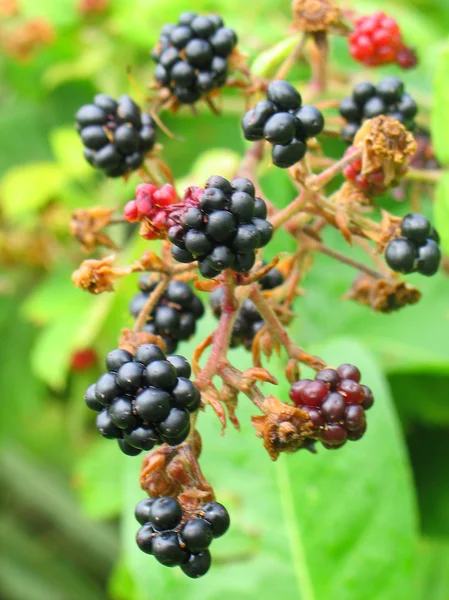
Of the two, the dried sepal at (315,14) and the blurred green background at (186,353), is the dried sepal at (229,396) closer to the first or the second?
the blurred green background at (186,353)

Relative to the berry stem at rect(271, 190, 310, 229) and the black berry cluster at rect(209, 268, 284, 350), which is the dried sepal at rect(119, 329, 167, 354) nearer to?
the black berry cluster at rect(209, 268, 284, 350)

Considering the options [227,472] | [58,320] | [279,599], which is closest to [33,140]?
[58,320]

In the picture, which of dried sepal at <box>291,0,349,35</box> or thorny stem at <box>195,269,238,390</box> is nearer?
thorny stem at <box>195,269,238,390</box>

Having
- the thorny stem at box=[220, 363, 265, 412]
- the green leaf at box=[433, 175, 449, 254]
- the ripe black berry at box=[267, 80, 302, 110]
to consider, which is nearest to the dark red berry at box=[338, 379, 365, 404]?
the thorny stem at box=[220, 363, 265, 412]

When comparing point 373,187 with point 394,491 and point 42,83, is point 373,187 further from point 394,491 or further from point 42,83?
point 42,83

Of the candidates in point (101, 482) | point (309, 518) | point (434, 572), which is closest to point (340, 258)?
point (309, 518)

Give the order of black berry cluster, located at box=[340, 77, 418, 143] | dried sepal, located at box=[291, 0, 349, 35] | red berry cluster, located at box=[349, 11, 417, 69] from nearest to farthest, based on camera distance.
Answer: black berry cluster, located at box=[340, 77, 418, 143] → dried sepal, located at box=[291, 0, 349, 35] → red berry cluster, located at box=[349, 11, 417, 69]
